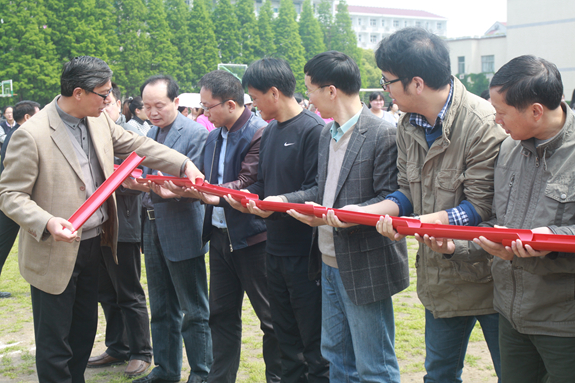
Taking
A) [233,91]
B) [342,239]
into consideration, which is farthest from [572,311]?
[233,91]

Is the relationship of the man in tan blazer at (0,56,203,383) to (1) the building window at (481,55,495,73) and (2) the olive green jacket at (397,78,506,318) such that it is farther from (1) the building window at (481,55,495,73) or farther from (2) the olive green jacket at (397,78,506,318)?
(1) the building window at (481,55,495,73)

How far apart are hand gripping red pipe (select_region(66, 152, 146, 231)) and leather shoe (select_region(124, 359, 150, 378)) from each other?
2.00m

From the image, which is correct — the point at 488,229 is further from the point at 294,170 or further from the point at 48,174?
the point at 48,174

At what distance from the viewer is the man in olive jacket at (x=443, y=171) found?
8.22 ft

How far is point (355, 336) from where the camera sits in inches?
115

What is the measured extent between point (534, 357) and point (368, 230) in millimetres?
1050

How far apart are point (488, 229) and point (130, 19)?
1848 inches

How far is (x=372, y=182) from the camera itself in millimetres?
2984

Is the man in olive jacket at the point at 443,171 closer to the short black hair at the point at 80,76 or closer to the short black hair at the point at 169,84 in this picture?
the short black hair at the point at 80,76

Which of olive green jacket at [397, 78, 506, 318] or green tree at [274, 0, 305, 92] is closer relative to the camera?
olive green jacket at [397, 78, 506, 318]

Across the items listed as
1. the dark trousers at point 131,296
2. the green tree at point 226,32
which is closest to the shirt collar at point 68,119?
the dark trousers at point 131,296

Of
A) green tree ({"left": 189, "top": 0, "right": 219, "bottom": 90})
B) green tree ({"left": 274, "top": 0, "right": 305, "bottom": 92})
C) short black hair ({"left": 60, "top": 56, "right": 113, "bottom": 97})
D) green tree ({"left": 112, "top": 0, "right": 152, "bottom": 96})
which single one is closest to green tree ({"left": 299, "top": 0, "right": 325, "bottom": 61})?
green tree ({"left": 274, "top": 0, "right": 305, "bottom": 92})

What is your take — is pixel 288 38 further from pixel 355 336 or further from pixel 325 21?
pixel 355 336

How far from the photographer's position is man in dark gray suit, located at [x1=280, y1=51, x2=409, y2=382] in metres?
2.88
